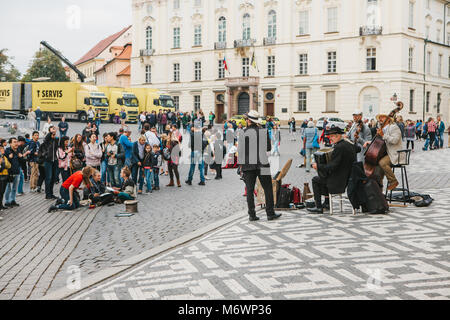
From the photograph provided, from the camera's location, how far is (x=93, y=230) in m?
10.5

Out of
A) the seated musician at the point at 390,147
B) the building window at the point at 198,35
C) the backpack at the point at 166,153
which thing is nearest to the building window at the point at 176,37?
the building window at the point at 198,35

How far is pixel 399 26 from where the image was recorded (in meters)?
47.5

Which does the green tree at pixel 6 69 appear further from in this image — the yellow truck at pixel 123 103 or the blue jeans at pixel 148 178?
the blue jeans at pixel 148 178

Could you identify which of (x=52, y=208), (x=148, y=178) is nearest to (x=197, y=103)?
(x=148, y=178)

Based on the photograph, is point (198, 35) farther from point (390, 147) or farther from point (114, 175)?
point (390, 147)

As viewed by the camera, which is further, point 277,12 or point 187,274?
point 277,12

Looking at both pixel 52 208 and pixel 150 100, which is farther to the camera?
pixel 150 100

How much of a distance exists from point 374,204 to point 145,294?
5802 millimetres

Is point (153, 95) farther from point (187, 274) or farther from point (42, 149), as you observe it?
point (187, 274)

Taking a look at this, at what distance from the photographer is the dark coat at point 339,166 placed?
9.79 metres

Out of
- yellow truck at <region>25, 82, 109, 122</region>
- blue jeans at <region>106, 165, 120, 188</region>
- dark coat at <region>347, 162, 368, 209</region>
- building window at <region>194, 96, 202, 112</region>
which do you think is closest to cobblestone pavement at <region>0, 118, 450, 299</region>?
blue jeans at <region>106, 165, 120, 188</region>

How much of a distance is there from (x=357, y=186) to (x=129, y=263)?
4.92 metres

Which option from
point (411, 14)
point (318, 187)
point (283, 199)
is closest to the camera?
point (318, 187)

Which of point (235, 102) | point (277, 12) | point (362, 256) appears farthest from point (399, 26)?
point (362, 256)
